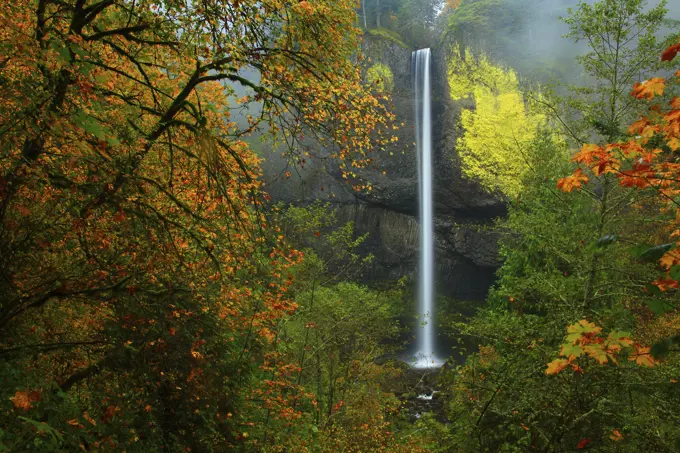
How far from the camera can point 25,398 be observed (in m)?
3.14

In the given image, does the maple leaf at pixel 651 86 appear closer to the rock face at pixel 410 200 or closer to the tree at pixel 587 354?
the tree at pixel 587 354

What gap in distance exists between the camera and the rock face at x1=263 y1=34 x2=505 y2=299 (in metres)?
27.1

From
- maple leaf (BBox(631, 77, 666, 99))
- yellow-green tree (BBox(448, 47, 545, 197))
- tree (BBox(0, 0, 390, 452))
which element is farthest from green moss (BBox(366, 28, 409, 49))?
maple leaf (BBox(631, 77, 666, 99))

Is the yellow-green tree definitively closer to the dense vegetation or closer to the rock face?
the rock face

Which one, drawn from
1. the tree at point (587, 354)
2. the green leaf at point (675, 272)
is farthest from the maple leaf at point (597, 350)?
the tree at point (587, 354)

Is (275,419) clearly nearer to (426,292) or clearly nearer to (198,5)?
(198,5)

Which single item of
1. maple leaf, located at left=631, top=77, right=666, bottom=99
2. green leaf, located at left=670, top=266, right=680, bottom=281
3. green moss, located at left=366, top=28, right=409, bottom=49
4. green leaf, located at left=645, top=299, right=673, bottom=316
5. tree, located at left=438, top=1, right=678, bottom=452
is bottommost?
tree, located at left=438, top=1, right=678, bottom=452

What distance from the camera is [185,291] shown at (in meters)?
4.07

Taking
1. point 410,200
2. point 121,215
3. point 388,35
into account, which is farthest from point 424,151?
point 121,215

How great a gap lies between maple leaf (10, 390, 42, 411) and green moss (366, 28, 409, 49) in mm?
29757

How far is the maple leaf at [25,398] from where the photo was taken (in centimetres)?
310

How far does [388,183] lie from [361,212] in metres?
3.13

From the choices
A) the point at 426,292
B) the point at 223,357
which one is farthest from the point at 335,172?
the point at 223,357

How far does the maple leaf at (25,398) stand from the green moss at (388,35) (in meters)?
29.8
